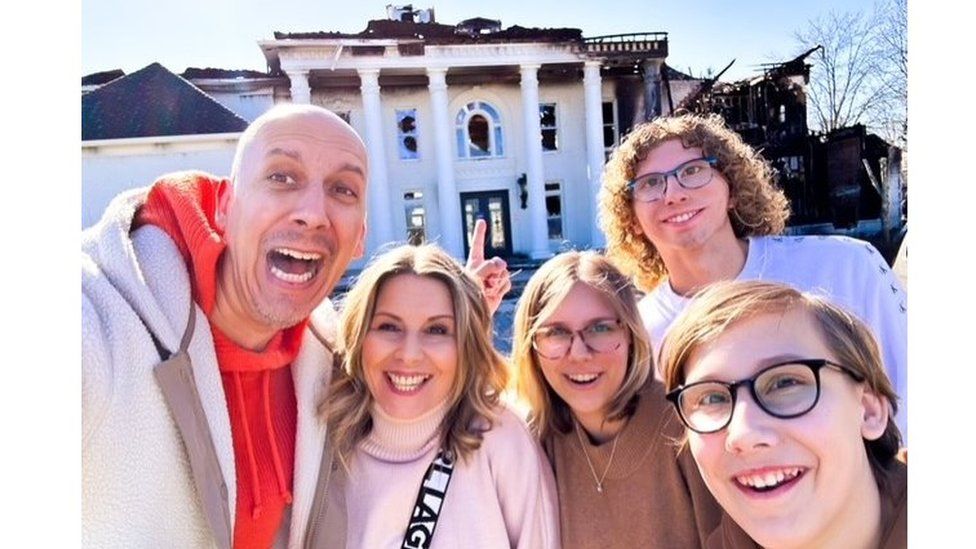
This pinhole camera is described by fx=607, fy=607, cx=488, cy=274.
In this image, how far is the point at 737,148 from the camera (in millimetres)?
1434

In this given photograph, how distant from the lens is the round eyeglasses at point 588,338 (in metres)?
1.11

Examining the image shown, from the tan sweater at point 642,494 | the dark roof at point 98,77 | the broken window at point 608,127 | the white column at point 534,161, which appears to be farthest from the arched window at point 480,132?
the tan sweater at point 642,494

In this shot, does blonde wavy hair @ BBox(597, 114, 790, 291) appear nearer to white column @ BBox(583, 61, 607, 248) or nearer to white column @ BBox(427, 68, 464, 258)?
white column @ BBox(427, 68, 464, 258)

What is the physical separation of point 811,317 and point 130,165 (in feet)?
9.49

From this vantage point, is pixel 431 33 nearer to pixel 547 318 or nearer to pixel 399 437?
pixel 547 318

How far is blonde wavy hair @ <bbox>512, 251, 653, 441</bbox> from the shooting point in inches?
43.5

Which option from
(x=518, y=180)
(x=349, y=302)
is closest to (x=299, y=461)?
(x=349, y=302)

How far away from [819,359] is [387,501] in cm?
72

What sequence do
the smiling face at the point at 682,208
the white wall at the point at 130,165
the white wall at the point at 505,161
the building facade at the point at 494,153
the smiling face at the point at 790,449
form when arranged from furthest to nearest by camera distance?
1. the white wall at the point at 505,161
2. the building facade at the point at 494,153
3. the white wall at the point at 130,165
4. the smiling face at the point at 682,208
5. the smiling face at the point at 790,449

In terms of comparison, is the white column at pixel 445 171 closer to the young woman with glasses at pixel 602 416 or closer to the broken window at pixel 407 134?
the broken window at pixel 407 134

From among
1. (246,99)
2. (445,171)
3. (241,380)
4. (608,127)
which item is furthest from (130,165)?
(608,127)

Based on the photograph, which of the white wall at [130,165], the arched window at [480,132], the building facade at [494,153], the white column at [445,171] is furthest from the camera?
the arched window at [480,132]

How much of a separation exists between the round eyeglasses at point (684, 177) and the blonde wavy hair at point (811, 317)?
0.54m
